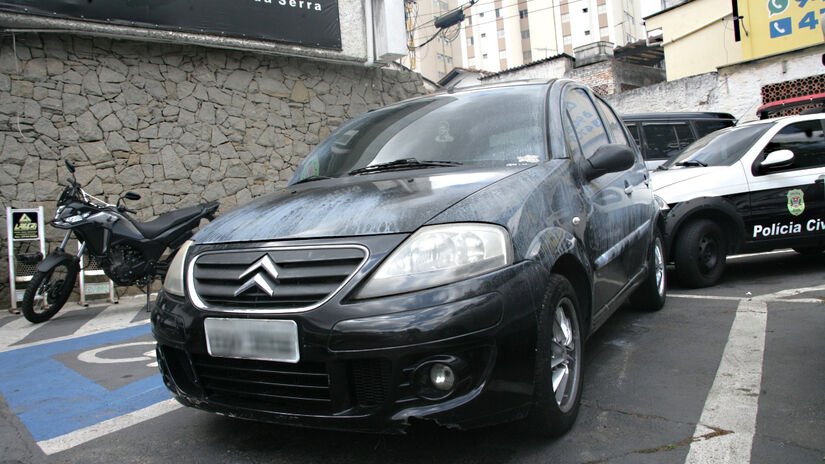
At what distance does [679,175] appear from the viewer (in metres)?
5.41

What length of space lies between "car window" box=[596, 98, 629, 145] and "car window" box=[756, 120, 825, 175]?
1.95 m

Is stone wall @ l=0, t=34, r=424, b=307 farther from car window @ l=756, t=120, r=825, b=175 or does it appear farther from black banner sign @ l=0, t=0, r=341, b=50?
car window @ l=756, t=120, r=825, b=175

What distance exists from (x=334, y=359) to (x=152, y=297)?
19.9 feet

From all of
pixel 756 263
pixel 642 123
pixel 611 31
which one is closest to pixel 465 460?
pixel 756 263

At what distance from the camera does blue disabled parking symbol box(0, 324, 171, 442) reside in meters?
2.92

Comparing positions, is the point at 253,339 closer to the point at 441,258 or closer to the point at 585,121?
the point at 441,258

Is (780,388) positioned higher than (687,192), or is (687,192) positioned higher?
(687,192)

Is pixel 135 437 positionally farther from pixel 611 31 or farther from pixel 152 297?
pixel 611 31

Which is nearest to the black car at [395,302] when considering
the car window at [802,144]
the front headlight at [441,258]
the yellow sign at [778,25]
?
the front headlight at [441,258]

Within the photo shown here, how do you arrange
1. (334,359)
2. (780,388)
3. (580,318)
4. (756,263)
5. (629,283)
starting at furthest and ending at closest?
(756,263) < (629,283) < (780,388) < (580,318) < (334,359)

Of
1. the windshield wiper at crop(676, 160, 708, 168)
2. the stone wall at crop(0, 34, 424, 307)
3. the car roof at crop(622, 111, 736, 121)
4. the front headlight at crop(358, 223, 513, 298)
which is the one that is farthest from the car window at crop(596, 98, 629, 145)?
the stone wall at crop(0, 34, 424, 307)

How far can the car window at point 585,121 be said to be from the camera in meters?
3.27

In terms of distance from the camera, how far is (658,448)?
225cm

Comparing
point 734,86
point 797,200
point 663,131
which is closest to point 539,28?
point 734,86
